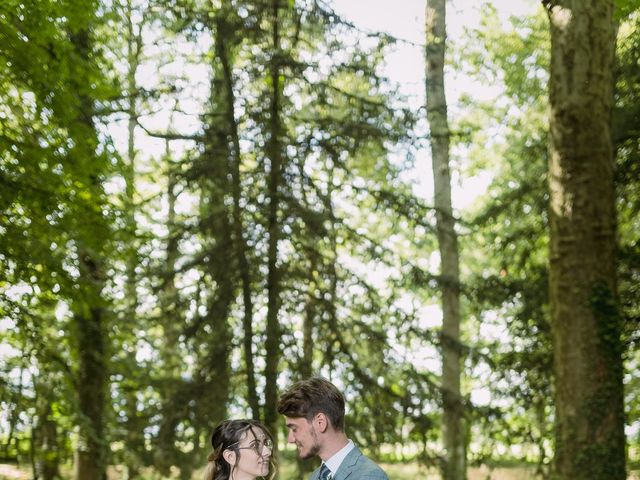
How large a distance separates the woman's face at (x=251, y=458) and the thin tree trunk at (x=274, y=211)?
8.63 meters

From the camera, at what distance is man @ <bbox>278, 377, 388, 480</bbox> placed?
146 inches

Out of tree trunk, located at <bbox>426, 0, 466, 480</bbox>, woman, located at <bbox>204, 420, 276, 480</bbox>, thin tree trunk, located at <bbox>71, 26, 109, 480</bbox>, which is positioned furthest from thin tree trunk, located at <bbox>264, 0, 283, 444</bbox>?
woman, located at <bbox>204, 420, 276, 480</bbox>

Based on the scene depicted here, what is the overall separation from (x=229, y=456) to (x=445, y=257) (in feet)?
44.0

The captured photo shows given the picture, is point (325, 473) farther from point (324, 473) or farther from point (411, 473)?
A: point (411, 473)

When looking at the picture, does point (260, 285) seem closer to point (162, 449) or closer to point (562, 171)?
point (162, 449)

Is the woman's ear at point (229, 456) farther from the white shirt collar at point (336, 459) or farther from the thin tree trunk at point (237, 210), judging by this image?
the thin tree trunk at point (237, 210)

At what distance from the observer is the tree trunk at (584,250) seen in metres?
9.07

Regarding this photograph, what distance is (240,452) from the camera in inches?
157

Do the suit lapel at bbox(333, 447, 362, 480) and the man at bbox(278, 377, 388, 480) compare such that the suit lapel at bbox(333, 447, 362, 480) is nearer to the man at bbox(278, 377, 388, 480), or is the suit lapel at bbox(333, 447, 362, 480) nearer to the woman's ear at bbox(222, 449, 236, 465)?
the man at bbox(278, 377, 388, 480)

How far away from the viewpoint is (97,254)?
10516mm

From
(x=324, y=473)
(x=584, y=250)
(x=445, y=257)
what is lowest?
(x=324, y=473)

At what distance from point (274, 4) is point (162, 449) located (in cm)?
699

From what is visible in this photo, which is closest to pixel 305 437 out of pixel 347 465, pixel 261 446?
pixel 347 465

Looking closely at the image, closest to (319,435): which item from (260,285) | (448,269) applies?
(260,285)
